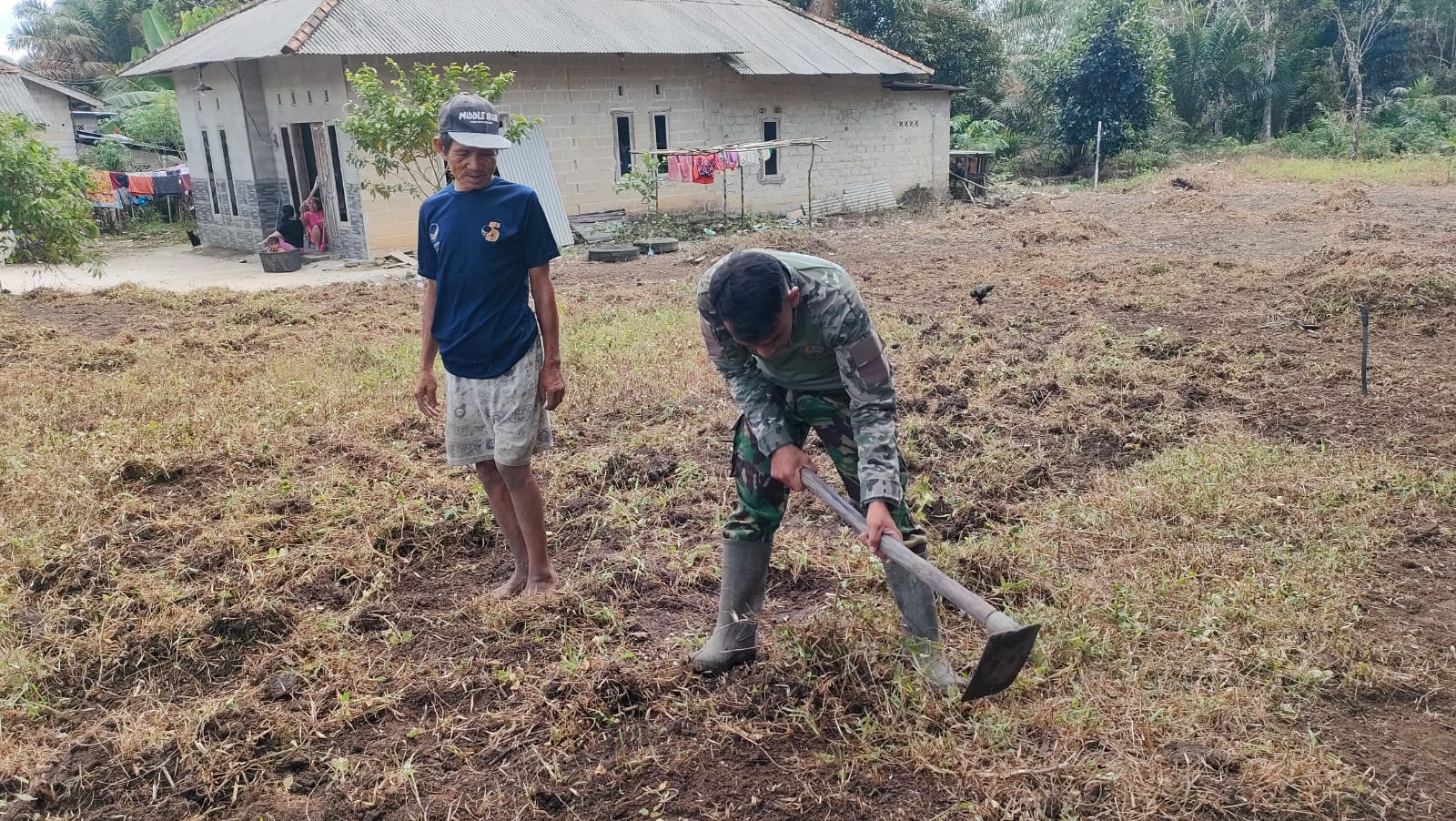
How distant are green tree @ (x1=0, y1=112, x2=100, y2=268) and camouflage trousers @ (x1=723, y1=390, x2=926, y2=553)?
411 inches

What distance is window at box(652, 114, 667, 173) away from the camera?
16406 millimetres

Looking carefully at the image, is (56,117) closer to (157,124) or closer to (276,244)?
(157,124)

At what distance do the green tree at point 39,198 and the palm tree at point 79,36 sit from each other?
Answer: 21966mm

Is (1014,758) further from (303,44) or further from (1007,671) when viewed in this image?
(303,44)

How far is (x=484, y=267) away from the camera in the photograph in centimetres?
334

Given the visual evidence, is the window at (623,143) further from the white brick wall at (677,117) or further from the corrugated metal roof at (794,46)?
Result: the corrugated metal roof at (794,46)

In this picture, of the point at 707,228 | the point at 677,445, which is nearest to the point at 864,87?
the point at 707,228

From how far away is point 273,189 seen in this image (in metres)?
15.3

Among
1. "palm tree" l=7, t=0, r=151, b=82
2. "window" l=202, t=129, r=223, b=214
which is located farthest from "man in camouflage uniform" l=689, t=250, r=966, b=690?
"palm tree" l=7, t=0, r=151, b=82

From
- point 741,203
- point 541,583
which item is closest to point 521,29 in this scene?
point 741,203

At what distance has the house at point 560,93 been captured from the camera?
44.3ft

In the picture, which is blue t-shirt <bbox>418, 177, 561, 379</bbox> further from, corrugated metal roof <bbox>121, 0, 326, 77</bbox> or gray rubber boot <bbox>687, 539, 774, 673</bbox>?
corrugated metal roof <bbox>121, 0, 326, 77</bbox>

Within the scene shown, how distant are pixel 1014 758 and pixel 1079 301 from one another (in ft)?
21.6

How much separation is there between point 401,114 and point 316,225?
12.9ft
